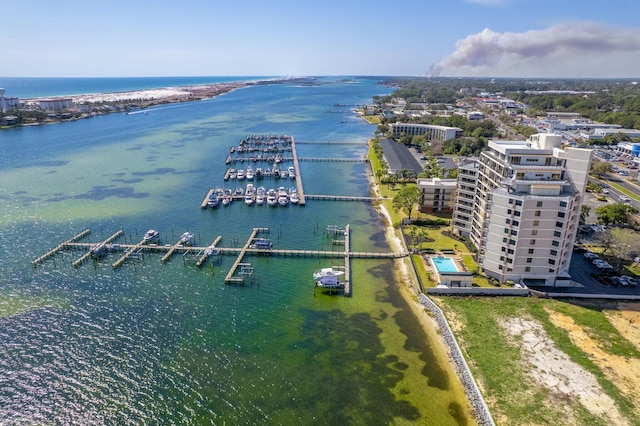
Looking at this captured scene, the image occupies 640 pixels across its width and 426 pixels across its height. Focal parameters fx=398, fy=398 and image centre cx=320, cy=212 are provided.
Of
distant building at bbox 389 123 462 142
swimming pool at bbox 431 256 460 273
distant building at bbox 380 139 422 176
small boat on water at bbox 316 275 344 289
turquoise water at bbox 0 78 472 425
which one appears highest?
distant building at bbox 389 123 462 142

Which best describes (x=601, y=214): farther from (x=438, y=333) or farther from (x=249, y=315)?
(x=249, y=315)

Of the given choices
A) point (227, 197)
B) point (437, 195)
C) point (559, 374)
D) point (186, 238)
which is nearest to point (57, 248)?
point (186, 238)

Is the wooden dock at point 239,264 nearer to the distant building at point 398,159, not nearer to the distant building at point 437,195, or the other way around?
the distant building at point 437,195

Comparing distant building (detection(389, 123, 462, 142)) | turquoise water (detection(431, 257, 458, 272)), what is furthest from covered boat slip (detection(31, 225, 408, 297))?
distant building (detection(389, 123, 462, 142))

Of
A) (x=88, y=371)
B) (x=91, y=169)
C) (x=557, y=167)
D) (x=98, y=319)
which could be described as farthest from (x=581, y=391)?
(x=91, y=169)

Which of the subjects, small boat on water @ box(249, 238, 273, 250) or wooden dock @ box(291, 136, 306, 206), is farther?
wooden dock @ box(291, 136, 306, 206)

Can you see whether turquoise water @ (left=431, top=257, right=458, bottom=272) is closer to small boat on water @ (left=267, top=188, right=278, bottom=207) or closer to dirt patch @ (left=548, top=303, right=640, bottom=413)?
dirt patch @ (left=548, top=303, right=640, bottom=413)

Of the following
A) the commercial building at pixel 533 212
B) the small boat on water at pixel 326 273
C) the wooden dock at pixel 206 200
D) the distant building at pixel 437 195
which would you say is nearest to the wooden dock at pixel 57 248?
the wooden dock at pixel 206 200

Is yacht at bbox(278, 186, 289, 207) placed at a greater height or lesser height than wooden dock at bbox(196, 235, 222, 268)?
greater
